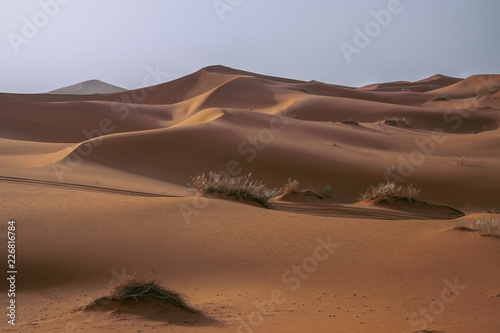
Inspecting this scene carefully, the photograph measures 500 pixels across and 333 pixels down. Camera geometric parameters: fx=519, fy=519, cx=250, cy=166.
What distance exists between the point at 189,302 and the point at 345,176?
404 inches

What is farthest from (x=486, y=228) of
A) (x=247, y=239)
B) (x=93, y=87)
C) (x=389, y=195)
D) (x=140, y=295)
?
(x=93, y=87)

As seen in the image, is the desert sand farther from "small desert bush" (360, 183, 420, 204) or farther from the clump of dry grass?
"small desert bush" (360, 183, 420, 204)

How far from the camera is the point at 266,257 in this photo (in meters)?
7.38

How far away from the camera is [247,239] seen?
8.02m

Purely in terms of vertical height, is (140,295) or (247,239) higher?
(247,239)

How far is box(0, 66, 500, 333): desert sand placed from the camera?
17.6ft

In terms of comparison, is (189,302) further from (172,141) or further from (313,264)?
(172,141)

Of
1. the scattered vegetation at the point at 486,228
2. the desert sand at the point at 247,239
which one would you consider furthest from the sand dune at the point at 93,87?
the scattered vegetation at the point at 486,228

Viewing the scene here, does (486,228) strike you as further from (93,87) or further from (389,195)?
(93,87)

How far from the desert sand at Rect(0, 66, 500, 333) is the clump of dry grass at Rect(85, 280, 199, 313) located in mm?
67

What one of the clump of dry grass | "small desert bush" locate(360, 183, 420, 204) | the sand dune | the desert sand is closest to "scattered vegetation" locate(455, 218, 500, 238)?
the desert sand

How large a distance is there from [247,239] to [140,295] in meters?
2.87

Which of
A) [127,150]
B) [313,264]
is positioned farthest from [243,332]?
[127,150]

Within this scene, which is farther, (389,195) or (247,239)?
(389,195)
